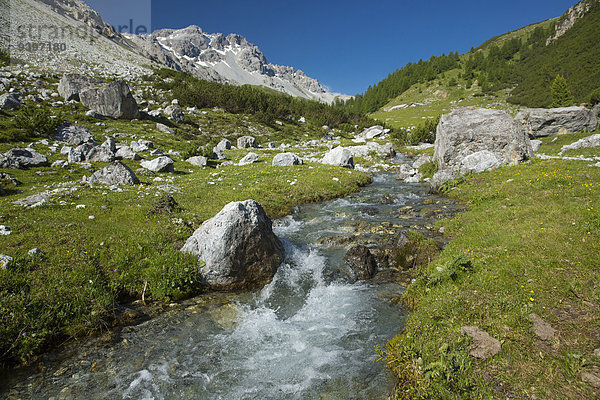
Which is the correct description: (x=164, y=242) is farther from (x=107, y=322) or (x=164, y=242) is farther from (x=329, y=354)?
(x=329, y=354)

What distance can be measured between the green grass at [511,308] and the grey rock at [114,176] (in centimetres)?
1945

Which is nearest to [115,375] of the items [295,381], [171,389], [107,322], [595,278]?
[171,389]

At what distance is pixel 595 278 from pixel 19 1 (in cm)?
14842

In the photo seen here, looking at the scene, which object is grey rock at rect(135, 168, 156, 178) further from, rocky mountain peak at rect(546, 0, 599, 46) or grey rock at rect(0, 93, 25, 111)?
rocky mountain peak at rect(546, 0, 599, 46)

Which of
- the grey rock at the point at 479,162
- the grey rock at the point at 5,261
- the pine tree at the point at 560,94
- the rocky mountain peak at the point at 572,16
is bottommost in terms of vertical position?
the grey rock at the point at 5,261

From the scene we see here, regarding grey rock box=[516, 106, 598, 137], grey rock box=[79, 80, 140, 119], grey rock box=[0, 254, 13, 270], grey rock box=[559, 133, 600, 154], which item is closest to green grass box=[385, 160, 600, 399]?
grey rock box=[0, 254, 13, 270]

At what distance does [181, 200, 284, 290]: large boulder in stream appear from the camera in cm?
959

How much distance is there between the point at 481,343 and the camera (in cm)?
575

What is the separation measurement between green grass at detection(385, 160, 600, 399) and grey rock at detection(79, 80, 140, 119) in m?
55.3

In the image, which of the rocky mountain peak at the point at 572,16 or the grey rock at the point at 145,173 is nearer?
the grey rock at the point at 145,173

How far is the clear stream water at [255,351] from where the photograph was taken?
231 inches

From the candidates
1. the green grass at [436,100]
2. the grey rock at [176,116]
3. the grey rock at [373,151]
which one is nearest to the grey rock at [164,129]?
the grey rock at [176,116]

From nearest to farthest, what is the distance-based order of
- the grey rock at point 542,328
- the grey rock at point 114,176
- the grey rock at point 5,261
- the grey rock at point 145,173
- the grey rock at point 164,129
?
the grey rock at point 542,328 → the grey rock at point 5,261 → the grey rock at point 114,176 → the grey rock at point 145,173 → the grey rock at point 164,129

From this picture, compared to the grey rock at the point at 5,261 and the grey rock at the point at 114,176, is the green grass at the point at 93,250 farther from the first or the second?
the grey rock at the point at 114,176
